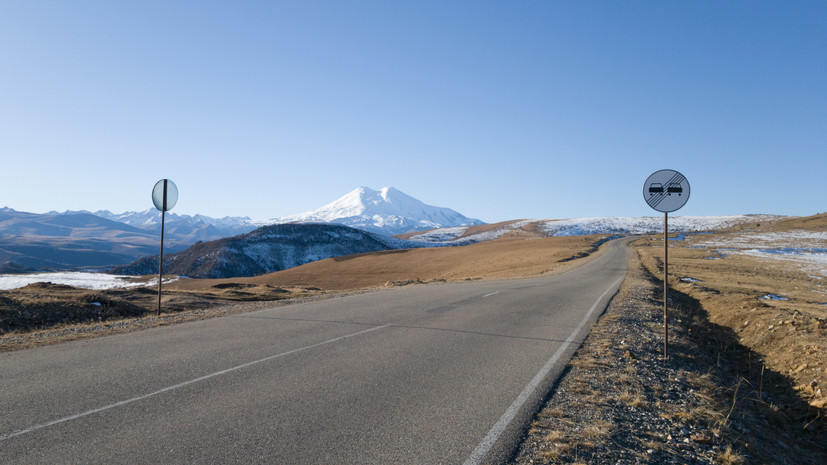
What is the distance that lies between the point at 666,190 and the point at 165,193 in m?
13.7

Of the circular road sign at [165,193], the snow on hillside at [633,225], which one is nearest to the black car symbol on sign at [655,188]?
the circular road sign at [165,193]

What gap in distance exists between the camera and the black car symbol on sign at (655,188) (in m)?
8.10

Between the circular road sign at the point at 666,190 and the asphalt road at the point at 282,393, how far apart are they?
327 centimetres

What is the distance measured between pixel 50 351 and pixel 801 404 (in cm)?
1328

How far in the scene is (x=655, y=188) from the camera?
8.12 metres

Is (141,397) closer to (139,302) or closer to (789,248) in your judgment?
(139,302)

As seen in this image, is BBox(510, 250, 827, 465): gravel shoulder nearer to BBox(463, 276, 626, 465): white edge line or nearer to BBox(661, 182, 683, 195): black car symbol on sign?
BBox(463, 276, 626, 465): white edge line

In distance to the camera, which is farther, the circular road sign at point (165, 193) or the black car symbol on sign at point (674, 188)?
the circular road sign at point (165, 193)

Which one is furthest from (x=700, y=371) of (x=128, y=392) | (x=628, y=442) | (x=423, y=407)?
(x=128, y=392)

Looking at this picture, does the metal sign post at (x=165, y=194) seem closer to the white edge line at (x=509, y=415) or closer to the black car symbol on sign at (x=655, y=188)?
the white edge line at (x=509, y=415)

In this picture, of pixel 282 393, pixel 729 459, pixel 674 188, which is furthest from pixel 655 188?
pixel 282 393

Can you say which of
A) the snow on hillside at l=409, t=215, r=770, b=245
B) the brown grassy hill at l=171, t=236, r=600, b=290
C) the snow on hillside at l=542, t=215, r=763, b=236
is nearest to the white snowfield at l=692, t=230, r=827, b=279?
the brown grassy hill at l=171, t=236, r=600, b=290

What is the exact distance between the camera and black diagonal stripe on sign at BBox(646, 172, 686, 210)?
7914mm

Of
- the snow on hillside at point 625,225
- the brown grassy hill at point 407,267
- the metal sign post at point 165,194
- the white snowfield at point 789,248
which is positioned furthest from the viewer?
the snow on hillside at point 625,225
